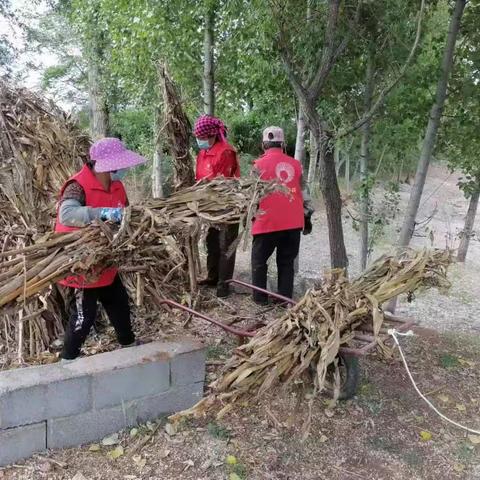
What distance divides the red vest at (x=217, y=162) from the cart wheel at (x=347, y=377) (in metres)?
1.78

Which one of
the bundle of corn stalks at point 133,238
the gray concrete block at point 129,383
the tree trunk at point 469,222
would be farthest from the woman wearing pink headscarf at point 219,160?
the tree trunk at point 469,222

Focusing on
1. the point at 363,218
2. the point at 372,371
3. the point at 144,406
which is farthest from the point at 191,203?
the point at 363,218

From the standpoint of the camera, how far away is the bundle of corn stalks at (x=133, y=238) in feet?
8.14

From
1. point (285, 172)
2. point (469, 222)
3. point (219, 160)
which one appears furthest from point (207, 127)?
point (469, 222)

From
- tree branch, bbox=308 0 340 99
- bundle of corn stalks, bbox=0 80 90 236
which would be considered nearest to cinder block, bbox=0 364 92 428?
bundle of corn stalks, bbox=0 80 90 236

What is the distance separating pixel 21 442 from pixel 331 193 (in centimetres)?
295

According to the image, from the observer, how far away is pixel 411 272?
9.74 feet

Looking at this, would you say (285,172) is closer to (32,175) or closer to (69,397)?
(32,175)

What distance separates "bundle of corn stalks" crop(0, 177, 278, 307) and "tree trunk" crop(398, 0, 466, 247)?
2.01 metres

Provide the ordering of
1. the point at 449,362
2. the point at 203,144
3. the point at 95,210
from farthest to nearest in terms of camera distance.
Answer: the point at 203,144, the point at 449,362, the point at 95,210

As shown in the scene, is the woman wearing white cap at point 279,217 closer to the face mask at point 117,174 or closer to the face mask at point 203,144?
the face mask at point 203,144

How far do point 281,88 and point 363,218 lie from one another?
1.57 meters

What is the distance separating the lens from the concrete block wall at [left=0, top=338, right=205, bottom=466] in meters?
2.60

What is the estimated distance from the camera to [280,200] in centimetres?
401
